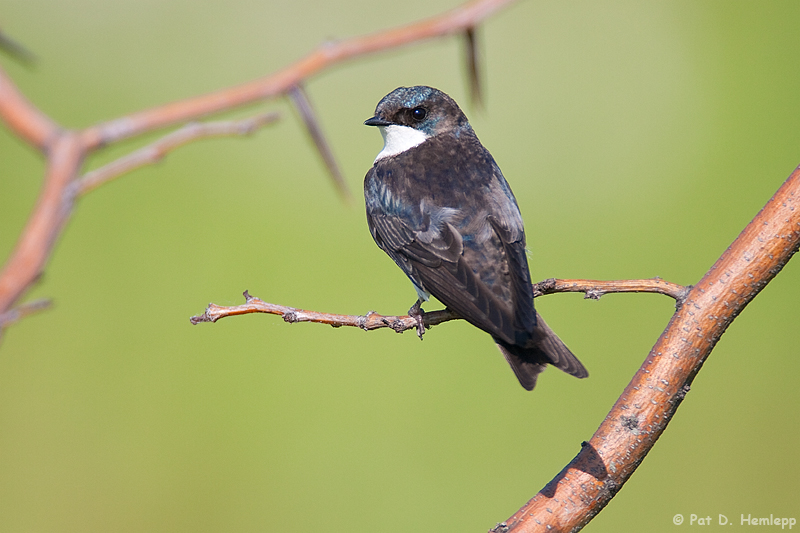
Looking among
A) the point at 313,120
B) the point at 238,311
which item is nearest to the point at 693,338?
the point at 238,311

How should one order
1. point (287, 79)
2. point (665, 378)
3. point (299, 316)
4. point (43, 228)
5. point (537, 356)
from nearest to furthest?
1. point (43, 228)
2. point (287, 79)
3. point (665, 378)
4. point (299, 316)
5. point (537, 356)

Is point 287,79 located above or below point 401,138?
below

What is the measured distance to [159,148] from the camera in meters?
0.51

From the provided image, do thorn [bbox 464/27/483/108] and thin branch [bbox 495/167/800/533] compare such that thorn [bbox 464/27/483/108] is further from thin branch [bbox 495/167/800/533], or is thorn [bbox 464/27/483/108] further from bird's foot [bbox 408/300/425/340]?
bird's foot [bbox 408/300/425/340]

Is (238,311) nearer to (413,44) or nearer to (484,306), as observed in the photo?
(484,306)

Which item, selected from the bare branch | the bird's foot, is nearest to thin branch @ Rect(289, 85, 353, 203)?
the bare branch

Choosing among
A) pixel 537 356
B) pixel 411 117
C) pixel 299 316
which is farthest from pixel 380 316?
pixel 411 117

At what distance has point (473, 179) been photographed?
7.72 feet

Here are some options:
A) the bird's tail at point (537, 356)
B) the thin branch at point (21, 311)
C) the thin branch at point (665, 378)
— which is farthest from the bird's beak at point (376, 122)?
the thin branch at point (21, 311)

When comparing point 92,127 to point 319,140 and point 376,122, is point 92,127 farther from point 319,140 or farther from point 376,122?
point 376,122

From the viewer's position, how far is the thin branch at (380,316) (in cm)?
140

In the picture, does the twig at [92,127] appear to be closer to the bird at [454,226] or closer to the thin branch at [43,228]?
the thin branch at [43,228]

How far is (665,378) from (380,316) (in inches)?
25.1

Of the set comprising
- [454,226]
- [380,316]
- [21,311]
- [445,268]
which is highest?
[454,226]
